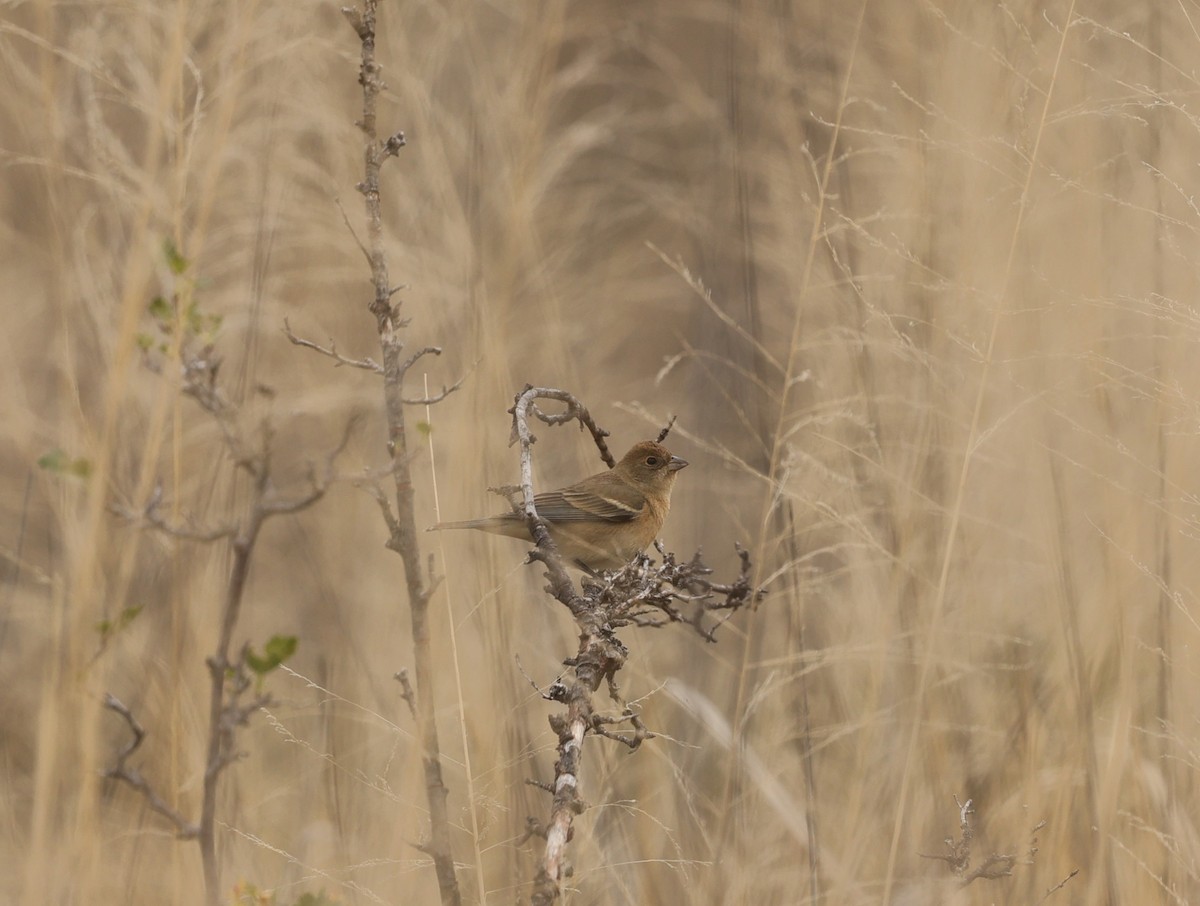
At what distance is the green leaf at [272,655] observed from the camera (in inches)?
61.1

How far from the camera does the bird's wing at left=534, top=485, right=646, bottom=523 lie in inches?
167

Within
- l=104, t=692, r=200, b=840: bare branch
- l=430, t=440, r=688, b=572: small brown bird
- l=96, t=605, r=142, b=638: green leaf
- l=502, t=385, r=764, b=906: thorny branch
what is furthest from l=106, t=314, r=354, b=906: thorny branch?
l=430, t=440, r=688, b=572: small brown bird

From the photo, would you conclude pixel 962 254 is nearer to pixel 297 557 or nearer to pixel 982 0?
pixel 982 0

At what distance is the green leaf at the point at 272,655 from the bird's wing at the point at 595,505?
104 inches

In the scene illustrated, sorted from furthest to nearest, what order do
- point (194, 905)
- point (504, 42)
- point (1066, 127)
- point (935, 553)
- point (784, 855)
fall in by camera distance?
point (504, 42)
point (1066, 127)
point (784, 855)
point (935, 553)
point (194, 905)

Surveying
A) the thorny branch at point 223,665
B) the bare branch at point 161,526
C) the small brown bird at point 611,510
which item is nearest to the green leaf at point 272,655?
the thorny branch at point 223,665

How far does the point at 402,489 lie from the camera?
5.95 feet

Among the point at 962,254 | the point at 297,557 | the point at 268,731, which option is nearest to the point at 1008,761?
the point at 962,254

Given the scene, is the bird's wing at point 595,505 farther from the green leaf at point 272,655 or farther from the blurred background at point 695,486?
the green leaf at point 272,655

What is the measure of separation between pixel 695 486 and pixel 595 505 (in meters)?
2.13

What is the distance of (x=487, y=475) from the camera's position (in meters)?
3.43

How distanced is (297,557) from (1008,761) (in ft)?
11.1

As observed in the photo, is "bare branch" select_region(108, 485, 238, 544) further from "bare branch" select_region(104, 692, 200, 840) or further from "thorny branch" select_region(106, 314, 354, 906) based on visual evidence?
"bare branch" select_region(104, 692, 200, 840)

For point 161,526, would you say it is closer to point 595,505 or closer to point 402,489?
point 402,489
